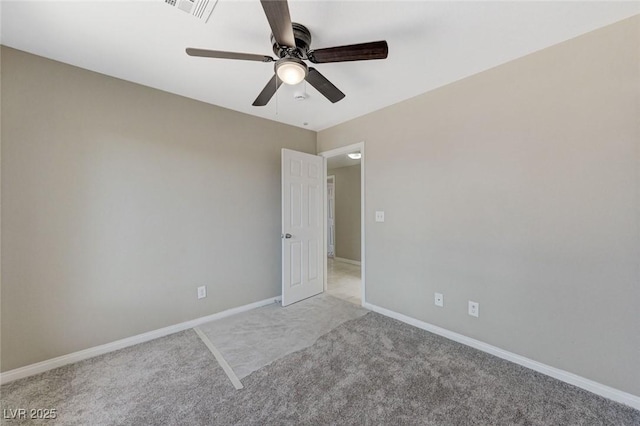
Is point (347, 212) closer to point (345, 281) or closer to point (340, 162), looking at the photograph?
point (340, 162)

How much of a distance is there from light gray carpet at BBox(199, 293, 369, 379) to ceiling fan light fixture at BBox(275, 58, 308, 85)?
7.07 ft

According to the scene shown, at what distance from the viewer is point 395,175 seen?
2.90 metres

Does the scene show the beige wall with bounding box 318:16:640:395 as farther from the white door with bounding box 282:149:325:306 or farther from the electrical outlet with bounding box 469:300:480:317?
the white door with bounding box 282:149:325:306

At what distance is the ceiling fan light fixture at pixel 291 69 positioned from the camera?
1.51 meters

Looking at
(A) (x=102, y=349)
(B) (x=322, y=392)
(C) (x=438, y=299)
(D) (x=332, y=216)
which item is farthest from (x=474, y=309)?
(D) (x=332, y=216)

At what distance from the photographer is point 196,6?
4.96 feet

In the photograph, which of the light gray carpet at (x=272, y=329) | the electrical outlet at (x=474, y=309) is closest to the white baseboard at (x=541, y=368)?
the electrical outlet at (x=474, y=309)

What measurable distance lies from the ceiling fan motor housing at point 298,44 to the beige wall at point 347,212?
421 centimetres

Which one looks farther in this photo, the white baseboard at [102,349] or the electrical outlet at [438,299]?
the electrical outlet at [438,299]

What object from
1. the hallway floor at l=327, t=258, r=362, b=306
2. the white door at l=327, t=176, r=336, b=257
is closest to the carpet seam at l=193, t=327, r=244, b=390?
the hallway floor at l=327, t=258, r=362, b=306

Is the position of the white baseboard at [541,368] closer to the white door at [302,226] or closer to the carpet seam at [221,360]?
the white door at [302,226]

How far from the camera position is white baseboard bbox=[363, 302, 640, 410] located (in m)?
1.64

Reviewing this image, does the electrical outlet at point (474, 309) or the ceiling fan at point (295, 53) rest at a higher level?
the ceiling fan at point (295, 53)

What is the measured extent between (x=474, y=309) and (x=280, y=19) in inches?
104
